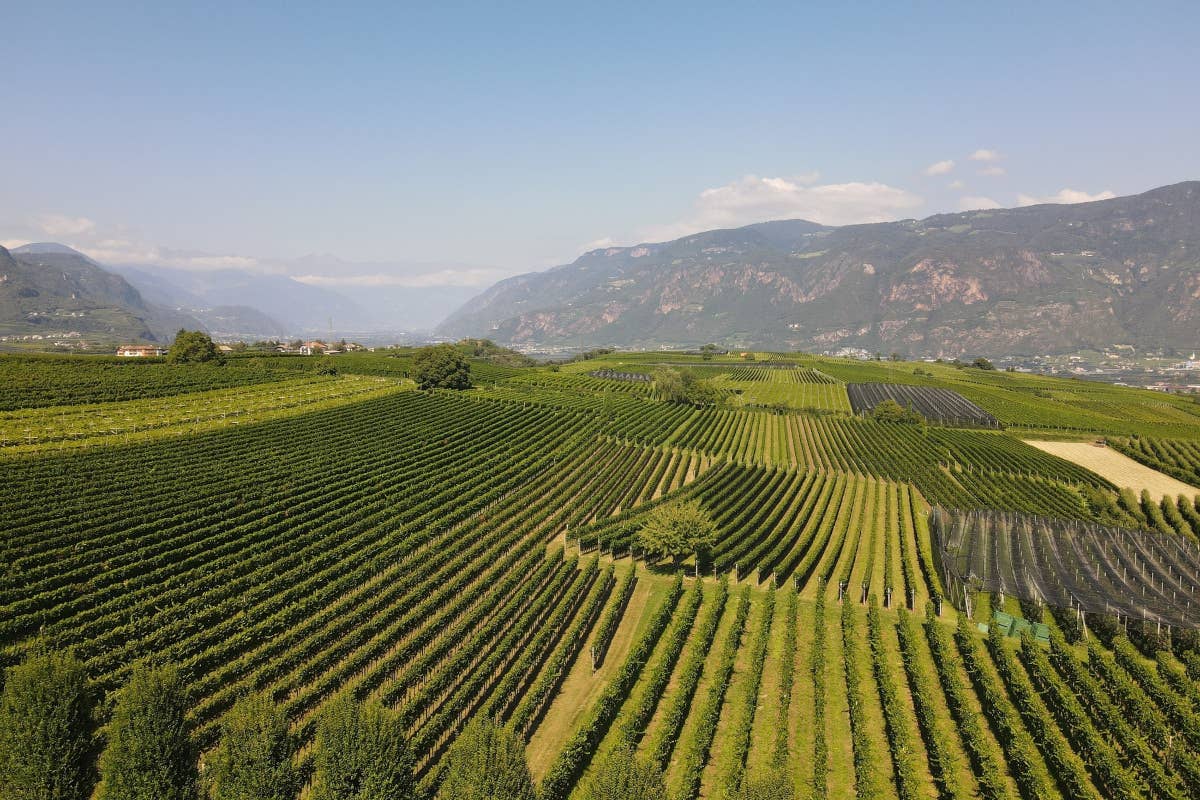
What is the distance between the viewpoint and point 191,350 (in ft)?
293

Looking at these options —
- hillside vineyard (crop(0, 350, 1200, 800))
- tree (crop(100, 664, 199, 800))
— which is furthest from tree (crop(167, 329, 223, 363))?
tree (crop(100, 664, 199, 800))

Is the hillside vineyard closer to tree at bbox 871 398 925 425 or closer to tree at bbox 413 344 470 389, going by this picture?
tree at bbox 871 398 925 425

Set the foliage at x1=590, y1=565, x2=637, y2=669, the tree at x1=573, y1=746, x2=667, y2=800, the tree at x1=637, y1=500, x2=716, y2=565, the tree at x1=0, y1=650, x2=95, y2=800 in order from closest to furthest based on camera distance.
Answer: the tree at x1=573, y1=746, x2=667, y2=800, the tree at x1=0, y1=650, x2=95, y2=800, the foliage at x1=590, y1=565, x2=637, y2=669, the tree at x1=637, y1=500, x2=716, y2=565

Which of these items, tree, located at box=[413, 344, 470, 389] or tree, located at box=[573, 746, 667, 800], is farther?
tree, located at box=[413, 344, 470, 389]

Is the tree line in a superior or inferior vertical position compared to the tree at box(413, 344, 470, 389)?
inferior

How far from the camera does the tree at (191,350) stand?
87438 mm

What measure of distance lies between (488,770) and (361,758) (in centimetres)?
392

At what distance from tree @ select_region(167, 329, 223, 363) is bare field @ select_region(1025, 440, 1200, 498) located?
411 feet

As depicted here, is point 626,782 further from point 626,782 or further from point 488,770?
point 488,770

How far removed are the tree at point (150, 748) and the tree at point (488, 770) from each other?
27.0 ft

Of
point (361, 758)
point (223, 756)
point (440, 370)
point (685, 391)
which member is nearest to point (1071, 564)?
point (361, 758)

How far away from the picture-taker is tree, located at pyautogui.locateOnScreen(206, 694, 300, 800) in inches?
628

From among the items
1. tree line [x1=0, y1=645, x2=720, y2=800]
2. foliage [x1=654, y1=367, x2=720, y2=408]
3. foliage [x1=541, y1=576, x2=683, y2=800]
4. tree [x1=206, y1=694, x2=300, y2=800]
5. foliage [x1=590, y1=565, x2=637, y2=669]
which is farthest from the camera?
foliage [x1=654, y1=367, x2=720, y2=408]

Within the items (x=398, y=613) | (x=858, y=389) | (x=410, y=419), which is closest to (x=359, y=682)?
(x=398, y=613)
